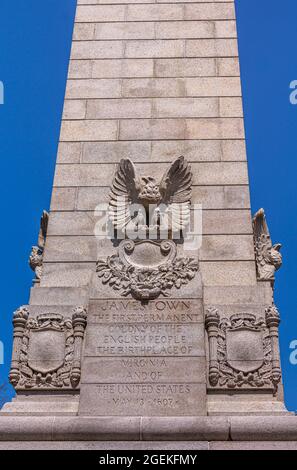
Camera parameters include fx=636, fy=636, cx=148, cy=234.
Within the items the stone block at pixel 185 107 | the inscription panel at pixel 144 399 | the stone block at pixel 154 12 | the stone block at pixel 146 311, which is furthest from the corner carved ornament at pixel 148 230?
the stone block at pixel 154 12

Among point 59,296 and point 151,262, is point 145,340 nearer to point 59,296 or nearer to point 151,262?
point 151,262

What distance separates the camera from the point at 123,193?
1216 centimetres

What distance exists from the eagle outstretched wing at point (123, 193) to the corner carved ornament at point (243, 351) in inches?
96.8

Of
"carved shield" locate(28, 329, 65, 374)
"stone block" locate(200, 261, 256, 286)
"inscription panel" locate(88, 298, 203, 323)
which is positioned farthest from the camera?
"stone block" locate(200, 261, 256, 286)

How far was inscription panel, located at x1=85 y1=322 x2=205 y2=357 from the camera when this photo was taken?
10469 mm

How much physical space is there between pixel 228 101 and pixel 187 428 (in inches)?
273

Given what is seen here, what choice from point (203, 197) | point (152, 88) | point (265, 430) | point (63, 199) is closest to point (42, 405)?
point (265, 430)

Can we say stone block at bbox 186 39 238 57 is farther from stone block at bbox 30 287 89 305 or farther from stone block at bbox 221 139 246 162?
stone block at bbox 30 287 89 305

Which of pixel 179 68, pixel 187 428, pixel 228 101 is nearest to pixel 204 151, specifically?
pixel 228 101

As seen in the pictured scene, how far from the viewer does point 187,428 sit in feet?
30.6

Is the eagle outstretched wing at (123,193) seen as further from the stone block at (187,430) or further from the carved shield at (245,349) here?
the stone block at (187,430)

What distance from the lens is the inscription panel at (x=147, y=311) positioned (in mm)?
10758

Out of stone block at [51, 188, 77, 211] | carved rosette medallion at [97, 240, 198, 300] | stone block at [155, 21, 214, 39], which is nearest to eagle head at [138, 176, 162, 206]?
carved rosette medallion at [97, 240, 198, 300]

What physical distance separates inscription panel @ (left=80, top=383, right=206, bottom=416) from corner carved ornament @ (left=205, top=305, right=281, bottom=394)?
0.42 metres
